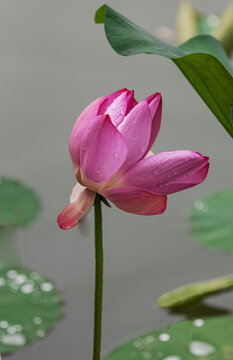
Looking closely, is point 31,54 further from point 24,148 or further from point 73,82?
point 24,148

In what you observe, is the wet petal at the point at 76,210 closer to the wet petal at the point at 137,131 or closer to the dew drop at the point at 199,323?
the wet petal at the point at 137,131

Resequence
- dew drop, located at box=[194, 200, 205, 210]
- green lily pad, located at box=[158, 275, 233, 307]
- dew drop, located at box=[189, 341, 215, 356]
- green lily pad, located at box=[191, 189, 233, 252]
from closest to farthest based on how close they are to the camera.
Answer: dew drop, located at box=[189, 341, 215, 356] → green lily pad, located at box=[158, 275, 233, 307] → green lily pad, located at box=[191, 189, 233, 252] → dew drop, located at box=[194, 200, 205, 210]

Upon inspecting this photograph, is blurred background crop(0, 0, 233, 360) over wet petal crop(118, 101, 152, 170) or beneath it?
beneath

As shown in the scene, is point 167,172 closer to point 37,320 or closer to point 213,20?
point 37,320


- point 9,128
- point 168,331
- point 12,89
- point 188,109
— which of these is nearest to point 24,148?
point 9,128

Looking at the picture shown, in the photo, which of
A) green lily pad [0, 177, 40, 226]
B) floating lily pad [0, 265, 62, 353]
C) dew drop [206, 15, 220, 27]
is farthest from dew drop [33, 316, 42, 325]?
dew drop [206, 15, 220, 27]

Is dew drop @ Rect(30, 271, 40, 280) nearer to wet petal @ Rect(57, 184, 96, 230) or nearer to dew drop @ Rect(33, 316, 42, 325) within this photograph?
dew drop @ Rect(33, 316, 42, 325)
